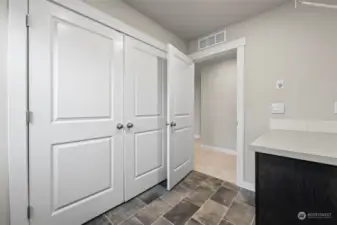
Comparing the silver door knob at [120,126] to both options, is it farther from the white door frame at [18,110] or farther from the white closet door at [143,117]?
the white door frame at [18,110]

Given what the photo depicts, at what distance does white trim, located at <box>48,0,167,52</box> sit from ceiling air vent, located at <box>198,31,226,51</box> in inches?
34.1

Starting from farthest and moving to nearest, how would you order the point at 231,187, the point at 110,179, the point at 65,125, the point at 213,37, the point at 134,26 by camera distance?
the point at 213,37
the point at 231,187
the point at 134,26
the point at 110,179
the point at 65,125

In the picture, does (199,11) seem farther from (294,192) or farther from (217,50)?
(294,192)

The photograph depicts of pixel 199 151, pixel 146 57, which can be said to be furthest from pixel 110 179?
pixel 199 151

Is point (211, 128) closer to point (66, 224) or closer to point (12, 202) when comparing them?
point (66, 224)

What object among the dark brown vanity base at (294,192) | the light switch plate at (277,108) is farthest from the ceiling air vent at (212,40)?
the dark brown vanity base at (294,192)

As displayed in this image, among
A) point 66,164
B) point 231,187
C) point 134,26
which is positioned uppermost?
point 134,26

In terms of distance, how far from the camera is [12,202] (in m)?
1.14

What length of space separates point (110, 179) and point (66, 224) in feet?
1.58

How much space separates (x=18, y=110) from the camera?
1149mm

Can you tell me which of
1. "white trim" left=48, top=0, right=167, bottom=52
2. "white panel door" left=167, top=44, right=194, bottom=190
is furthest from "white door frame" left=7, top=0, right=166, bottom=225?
"white panel door" left=167, top=44, right=194, bottom=190

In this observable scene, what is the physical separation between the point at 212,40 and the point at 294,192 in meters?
2.27

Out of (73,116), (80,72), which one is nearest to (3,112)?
(73,116)

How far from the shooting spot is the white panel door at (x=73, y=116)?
4.08ft
